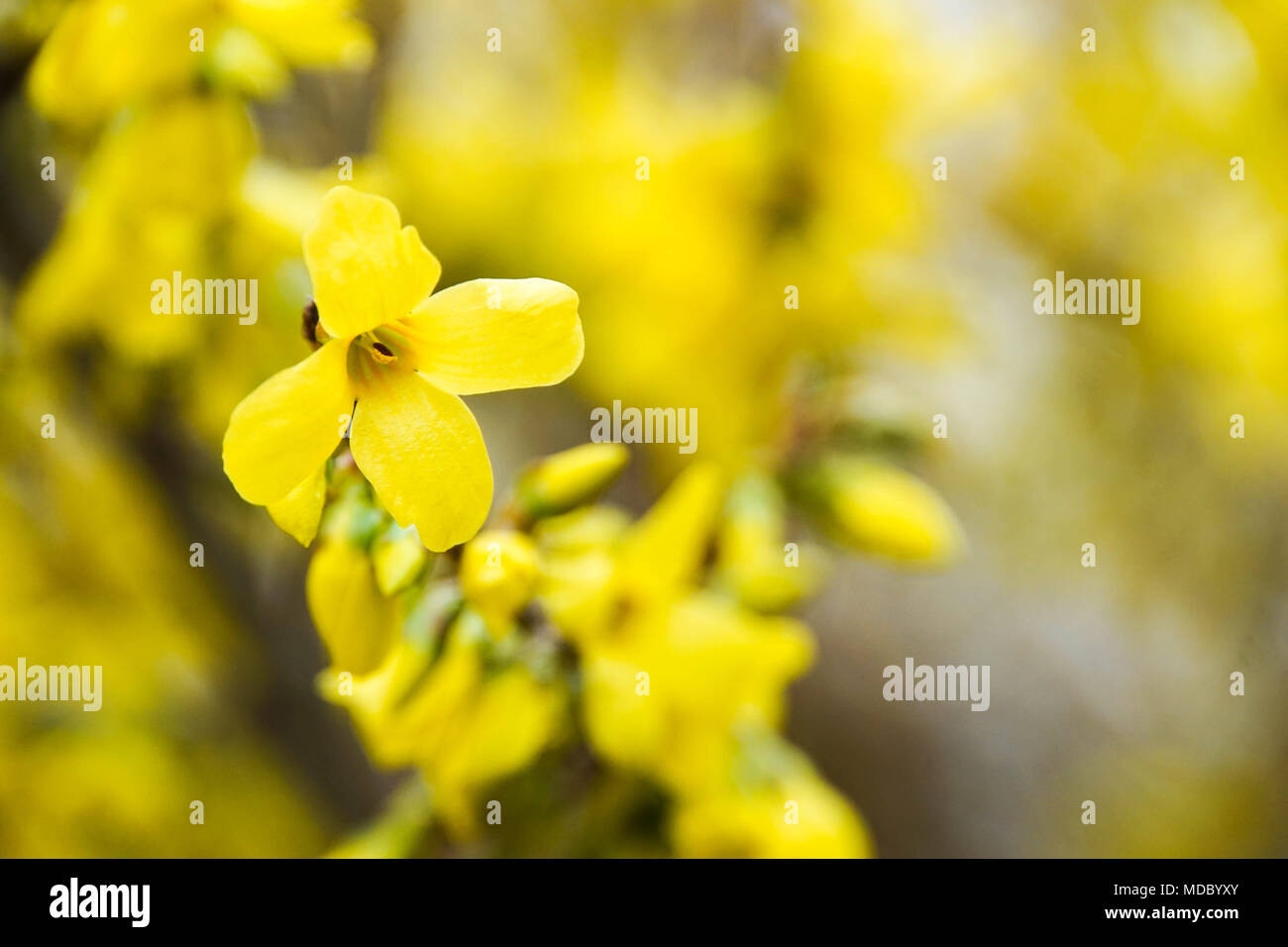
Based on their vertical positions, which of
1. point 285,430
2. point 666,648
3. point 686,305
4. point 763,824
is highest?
point 686,305

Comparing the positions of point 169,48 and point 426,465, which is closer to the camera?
point 426,465

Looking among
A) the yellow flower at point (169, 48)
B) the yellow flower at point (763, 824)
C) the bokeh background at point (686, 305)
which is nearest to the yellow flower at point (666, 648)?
the yellow flower at point (763, 824)

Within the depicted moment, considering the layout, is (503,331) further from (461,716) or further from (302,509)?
(461,716)

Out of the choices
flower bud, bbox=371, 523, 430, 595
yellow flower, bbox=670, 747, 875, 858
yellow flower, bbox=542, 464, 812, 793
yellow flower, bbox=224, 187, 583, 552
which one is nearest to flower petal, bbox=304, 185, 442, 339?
yellow flower, bbox=224, 187, 583, 552

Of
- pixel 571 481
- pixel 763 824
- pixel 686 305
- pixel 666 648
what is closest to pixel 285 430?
pixel 571 481

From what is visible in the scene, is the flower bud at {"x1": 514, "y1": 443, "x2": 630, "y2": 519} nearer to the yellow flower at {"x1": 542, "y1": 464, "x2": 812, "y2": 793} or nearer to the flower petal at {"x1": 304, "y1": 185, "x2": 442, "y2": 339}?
the yellow flower at {"x1": 542, "y1": 464, "x2": 812, "y2": 793}
